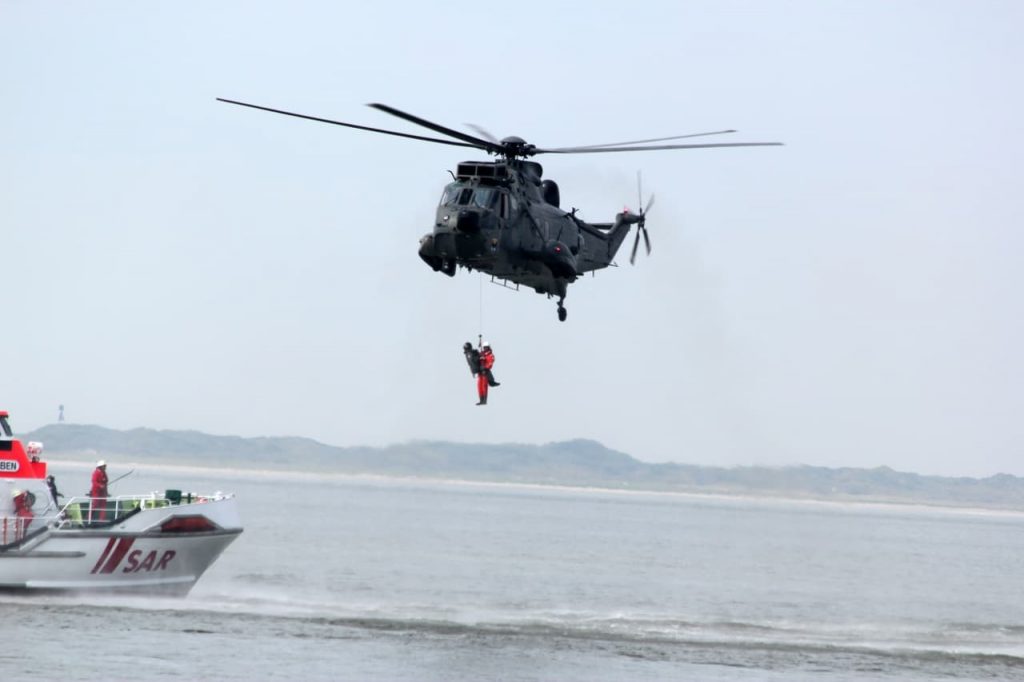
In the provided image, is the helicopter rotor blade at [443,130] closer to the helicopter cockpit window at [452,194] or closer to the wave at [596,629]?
the helicopter cockpit window at [452,194]

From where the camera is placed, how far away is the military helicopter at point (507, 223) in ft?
89.8

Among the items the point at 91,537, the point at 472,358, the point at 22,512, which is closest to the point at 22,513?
the point at 22,512

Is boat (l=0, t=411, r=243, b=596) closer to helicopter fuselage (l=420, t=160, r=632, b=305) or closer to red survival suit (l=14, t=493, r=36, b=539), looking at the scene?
red survival suit (l=14, t=493, r=36, b=539)

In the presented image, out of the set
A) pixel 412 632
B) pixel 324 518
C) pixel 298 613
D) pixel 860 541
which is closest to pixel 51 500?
pixel 298 613

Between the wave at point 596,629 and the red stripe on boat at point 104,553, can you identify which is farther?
the wave at point 596,629

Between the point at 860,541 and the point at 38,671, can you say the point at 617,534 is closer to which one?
the point at 860,541

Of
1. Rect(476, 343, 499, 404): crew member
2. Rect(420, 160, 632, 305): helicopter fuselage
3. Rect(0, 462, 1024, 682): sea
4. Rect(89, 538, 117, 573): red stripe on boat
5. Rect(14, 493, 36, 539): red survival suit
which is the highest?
Rect(420, 160, 632, 305): helicopter fuselage

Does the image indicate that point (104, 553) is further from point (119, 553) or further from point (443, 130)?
point (443, 130)

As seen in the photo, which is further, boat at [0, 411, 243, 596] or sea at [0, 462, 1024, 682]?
boat at [0, 411, 243, 596]

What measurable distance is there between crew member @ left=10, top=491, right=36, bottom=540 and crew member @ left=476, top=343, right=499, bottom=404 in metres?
12.1

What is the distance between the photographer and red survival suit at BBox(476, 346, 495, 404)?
2850cm

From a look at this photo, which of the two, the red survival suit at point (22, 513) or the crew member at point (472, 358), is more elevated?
the crew member at point (472, 358)

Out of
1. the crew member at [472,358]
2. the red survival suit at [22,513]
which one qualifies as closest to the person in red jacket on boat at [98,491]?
the red survival suit at [22,513]

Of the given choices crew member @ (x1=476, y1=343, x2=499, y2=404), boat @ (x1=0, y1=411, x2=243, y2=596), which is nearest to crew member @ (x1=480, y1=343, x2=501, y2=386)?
crew member @ (x1=476, y1=343, x2=499, y2=404)
